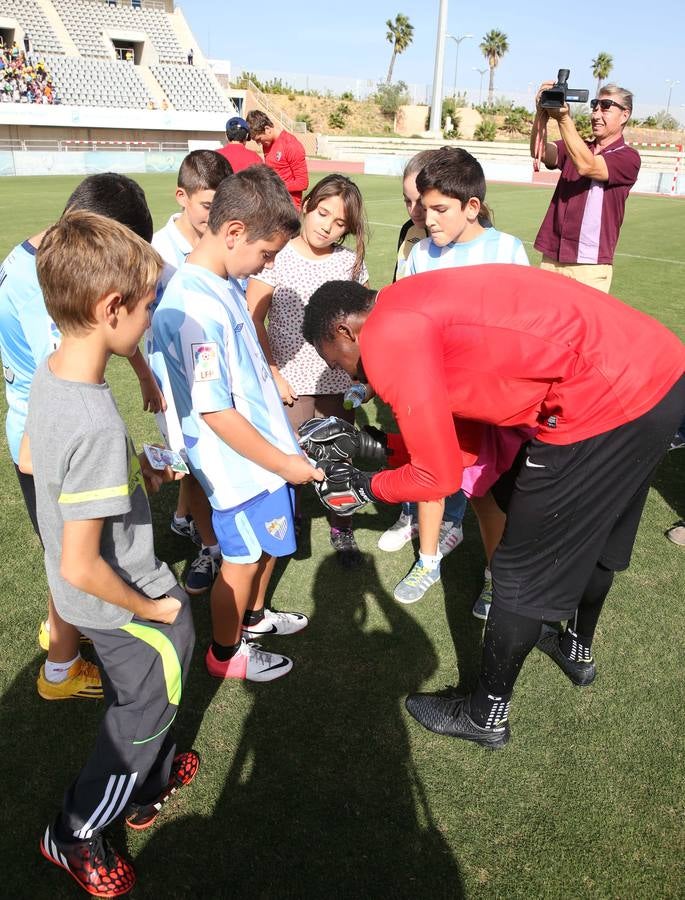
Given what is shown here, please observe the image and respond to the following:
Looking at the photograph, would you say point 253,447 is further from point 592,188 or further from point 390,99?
point 390,99

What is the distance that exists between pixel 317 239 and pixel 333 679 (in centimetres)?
201

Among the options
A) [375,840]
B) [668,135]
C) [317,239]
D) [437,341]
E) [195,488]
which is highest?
[668,135]

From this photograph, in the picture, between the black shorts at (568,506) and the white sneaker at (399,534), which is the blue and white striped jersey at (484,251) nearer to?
the black shorts at (568,506)

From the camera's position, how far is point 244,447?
2.24 m

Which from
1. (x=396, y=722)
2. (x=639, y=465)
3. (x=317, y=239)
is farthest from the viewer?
(x=317, y=239)

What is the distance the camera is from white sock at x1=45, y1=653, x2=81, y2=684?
254 cm

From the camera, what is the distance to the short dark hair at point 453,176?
280 centimetres

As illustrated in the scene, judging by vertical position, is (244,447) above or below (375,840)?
above

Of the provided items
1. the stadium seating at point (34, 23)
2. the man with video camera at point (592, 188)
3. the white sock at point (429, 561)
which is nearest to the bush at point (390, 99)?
the stadium seating at point (34, 23)

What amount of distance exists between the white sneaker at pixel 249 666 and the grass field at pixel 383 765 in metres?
0.04

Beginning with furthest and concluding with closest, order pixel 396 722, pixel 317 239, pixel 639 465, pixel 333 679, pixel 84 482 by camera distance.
Result: pixel 317 239
pixel 333 679
pixel 396 722
pixel 639 465
pixel 84 482

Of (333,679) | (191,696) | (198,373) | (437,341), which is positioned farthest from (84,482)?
(333,679)

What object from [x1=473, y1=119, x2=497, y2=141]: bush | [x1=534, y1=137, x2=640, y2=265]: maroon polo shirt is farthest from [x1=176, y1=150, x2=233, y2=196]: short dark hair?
[x1=473, y1=119, x2=497, y2=141]: bush

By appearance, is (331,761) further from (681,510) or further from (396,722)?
(681,510)
